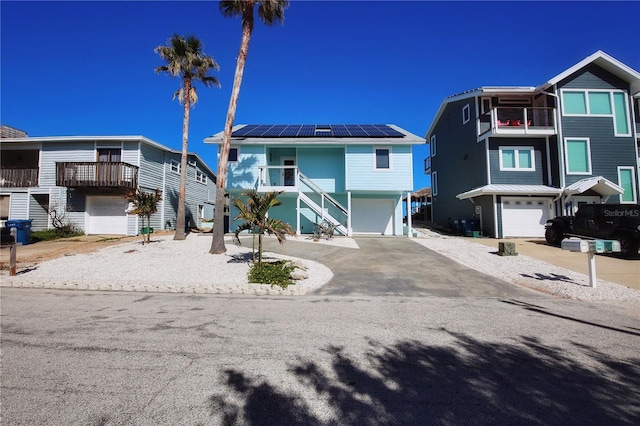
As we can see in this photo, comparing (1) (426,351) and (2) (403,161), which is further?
(2) (403,161)

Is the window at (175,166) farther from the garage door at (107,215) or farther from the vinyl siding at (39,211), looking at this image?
the vinyl siding at (39,211)

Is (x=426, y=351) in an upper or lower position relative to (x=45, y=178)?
lower

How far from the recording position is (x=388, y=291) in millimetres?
7504

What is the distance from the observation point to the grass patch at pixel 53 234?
1755 centimetres

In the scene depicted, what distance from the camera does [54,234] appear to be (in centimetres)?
1834

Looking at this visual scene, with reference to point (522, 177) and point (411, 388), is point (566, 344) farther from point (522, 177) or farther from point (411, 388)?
point (522, 177)

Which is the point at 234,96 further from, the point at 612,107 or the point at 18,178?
the point at 612,107

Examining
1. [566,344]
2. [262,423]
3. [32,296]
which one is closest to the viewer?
[262,423]

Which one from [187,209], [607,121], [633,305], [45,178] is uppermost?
[607,121]

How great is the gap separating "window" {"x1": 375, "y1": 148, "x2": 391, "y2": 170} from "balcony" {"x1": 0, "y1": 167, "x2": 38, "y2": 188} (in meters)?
22.2

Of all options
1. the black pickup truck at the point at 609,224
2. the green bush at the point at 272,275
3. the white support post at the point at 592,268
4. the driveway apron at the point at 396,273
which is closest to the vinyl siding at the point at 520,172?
the black pickup truck at the point at 609,224

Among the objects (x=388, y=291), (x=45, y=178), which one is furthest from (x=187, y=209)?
(x=388, y=291)

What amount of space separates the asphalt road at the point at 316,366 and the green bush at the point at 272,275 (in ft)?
6.94

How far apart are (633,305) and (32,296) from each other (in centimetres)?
1282
